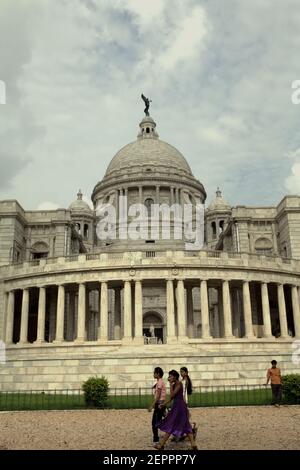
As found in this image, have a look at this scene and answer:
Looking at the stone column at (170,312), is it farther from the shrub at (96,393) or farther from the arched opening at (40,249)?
the arched opening at (40,249)

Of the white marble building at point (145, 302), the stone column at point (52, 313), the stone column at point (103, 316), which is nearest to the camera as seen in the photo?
the white marble building at point (145, 302)

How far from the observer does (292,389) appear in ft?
72.8

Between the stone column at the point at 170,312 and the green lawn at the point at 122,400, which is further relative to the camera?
the stone column at the point at 170,312

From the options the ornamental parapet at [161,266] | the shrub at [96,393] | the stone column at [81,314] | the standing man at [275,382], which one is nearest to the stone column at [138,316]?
the ornamental parapet at [161,266]

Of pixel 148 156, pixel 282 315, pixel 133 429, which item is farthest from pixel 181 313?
pixel 148 156

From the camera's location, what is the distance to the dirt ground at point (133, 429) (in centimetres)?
1353

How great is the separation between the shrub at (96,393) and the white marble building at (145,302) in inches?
209

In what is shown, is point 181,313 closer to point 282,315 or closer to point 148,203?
point 282,315

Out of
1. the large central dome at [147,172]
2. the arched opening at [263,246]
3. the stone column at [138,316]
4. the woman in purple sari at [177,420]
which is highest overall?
the large central dome at [147,172]

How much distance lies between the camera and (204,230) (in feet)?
274

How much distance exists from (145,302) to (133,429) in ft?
141

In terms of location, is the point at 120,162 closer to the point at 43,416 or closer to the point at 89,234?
the point at 89,234
